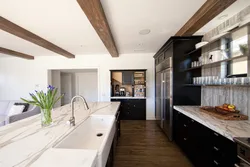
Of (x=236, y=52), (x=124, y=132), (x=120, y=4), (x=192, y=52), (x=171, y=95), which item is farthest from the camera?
(x=124, y=132)

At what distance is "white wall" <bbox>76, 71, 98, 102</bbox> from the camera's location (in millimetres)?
6879

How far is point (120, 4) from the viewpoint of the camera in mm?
1698

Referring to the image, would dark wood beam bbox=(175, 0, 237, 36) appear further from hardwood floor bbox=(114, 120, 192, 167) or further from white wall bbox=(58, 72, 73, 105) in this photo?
white wall bbox=(58, 72, 73, 105)

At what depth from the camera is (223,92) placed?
2104 mm

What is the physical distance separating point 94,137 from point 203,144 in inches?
59.3

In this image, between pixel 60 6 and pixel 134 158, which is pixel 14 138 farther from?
pixel 134 158

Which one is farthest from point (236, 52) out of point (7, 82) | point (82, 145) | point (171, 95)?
point (7, 82)

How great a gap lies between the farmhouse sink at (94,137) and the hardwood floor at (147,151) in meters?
0.79

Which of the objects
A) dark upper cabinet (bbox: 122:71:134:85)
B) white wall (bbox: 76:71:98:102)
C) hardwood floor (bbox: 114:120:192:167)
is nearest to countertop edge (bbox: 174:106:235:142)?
hardwood floor (bbox: 114:120:192:167)

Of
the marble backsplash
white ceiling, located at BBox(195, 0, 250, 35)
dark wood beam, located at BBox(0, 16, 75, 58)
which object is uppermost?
white ceiling, located at BBox(195, 0, 250, 35)

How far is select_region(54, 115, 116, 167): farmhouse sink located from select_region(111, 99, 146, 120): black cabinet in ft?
8.30

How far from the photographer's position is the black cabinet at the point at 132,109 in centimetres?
447

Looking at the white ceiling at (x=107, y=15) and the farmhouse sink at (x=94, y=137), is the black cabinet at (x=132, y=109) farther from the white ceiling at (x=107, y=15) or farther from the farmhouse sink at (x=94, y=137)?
the farmhouse sink at (x=94, y=137)

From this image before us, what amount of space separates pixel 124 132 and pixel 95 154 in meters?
2.72
